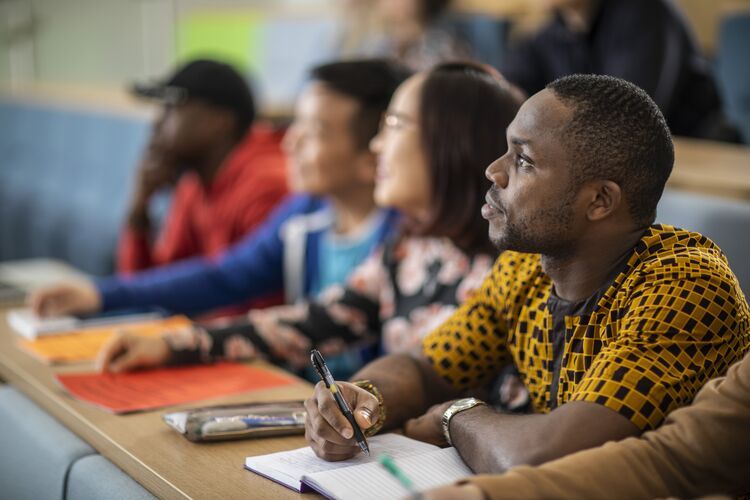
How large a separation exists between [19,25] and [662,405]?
628 centimetres

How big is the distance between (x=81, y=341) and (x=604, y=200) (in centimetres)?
113

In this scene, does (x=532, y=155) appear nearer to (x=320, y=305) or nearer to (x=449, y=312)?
(x=449, y=312)

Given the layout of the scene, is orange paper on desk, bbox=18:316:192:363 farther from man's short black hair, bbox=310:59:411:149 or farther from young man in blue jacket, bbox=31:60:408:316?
man's short black hair, bbox=310:59:411:149

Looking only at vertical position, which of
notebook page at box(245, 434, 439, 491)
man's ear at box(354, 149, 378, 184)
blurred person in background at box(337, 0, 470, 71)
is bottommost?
notebook page at box(245, 434, 439, 491)

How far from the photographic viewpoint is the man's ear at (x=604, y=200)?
1.09 metres

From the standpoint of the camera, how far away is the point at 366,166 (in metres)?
2.14

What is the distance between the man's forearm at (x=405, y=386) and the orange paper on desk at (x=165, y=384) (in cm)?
27

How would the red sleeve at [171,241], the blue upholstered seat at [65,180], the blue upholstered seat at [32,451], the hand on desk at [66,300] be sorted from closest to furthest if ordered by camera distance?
the blue upholstered seat at [32,451], the hand on desk at [66,300], the red sleeve at [171,241], the blue upholstered seat at [65,180]

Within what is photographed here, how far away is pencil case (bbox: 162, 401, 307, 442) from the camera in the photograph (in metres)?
1.27

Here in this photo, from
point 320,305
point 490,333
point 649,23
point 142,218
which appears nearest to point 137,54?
point 142,218

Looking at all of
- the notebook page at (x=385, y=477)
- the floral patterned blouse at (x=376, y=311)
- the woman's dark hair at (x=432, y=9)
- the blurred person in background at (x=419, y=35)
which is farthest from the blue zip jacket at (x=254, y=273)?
the woman's dark hair at (x=432, y=9)

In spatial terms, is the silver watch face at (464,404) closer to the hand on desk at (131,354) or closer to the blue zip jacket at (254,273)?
the hand on desk at (131,354)

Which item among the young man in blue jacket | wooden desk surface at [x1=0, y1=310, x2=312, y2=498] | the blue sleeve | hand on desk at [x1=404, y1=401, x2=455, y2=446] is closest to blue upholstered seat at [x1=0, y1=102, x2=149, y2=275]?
the blue sleeve

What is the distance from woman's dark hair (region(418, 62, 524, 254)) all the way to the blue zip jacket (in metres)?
0.56
